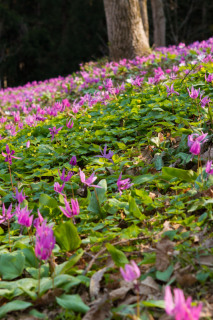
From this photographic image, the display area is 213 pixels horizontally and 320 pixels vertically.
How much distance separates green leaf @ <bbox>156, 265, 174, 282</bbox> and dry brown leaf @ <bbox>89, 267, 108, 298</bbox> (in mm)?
306

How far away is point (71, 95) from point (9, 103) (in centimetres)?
228

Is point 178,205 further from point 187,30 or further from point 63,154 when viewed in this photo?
point 187,30

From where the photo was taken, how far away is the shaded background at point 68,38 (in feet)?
76.1

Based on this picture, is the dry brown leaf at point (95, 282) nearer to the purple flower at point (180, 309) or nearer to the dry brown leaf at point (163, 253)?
the dry brown leaf at point (163, 253)

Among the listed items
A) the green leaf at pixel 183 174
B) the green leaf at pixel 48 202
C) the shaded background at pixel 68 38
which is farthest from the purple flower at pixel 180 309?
Answer: the shaded background at pixel 68 38

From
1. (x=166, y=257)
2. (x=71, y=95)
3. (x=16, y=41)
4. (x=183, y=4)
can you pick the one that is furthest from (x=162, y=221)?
(x=16, y=41)

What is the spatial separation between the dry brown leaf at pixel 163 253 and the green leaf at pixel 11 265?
2.49ft

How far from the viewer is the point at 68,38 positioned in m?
24.0

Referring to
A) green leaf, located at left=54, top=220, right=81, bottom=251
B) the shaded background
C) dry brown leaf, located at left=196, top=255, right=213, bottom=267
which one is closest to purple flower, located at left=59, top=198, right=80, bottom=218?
green leaf, located at left=54, top=220, right=81, bottom=251

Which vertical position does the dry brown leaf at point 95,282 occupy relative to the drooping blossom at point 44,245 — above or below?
below

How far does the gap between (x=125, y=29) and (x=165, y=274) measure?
875cm

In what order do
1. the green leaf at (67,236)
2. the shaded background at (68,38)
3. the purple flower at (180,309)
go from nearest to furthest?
the purple flower at (180,309)
the green leaf at (67,236)
the shaded background at (68,38)

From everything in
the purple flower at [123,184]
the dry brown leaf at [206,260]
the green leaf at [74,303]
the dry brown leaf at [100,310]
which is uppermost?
the purple flower at [123,184]

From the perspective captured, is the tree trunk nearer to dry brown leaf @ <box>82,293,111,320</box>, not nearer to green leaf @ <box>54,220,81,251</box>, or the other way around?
green leaf @ <box>54,220,81,251</box>
